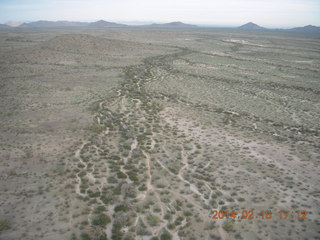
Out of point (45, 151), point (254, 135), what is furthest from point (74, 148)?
point (254, 135)

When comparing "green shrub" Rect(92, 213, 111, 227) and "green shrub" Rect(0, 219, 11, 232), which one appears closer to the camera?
"green shrub" Rect(0, 219, 11, 232)

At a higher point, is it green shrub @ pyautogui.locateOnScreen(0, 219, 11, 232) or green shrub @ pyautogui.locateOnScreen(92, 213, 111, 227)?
green shrub @ pyautogui.locateOnScreen(0, 219, 11, 232)
